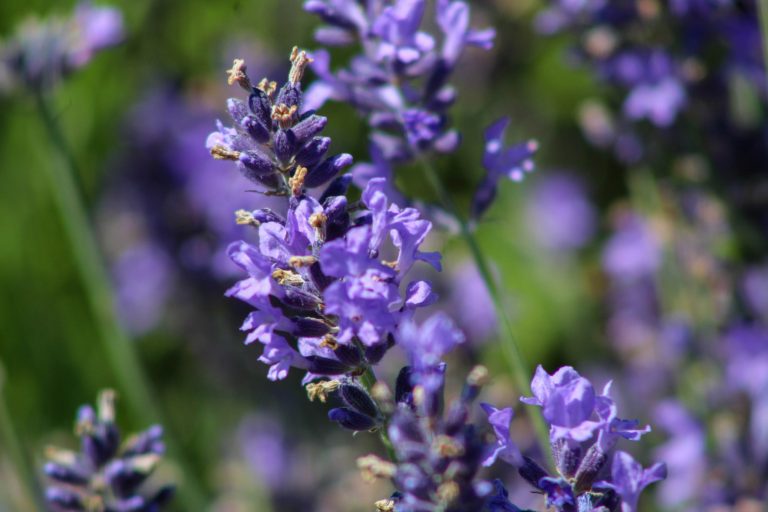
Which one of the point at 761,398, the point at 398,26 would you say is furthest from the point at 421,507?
the point at 761,398

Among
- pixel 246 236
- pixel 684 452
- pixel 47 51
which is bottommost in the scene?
pixel 684 452

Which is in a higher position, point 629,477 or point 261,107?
point 261,107

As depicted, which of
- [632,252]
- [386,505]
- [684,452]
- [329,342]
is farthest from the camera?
[632,252]

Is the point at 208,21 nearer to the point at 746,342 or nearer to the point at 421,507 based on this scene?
the point at 746,342

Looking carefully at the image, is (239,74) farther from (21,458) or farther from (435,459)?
(21,458)

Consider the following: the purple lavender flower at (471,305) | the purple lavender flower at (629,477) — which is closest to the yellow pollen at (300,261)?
the purple lavender flower at (629,477)

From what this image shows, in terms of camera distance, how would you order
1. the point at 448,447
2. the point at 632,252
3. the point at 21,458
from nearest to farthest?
1. the point at 448,447
2. the point at 21,458
3. the point at 632,252

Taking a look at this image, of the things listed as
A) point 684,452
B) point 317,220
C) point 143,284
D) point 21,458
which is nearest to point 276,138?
point 317,220
